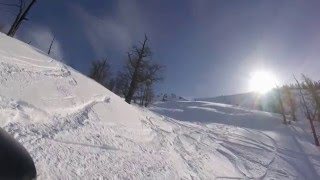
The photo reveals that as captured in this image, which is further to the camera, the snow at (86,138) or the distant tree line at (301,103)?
the distant tree line at (301,103)

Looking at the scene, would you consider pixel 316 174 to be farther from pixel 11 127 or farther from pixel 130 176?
pixel 11 127

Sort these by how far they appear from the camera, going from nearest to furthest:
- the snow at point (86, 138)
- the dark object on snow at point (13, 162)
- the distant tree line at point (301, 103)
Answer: the dark object on snow at point (13, 162), the snow at point (86, 138), the distant tree line at point (301, 103)

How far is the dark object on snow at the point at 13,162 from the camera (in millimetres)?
3059

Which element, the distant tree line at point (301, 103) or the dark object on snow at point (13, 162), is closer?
the dark object on snow at point (13, 162)

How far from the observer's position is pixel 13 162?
3.18 m

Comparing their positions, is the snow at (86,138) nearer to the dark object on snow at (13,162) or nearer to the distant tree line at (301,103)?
the dark object on snow at (13,162)

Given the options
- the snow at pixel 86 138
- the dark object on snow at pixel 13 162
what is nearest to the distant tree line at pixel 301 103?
the snow at pixel 86 138

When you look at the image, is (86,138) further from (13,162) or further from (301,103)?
(301,103)

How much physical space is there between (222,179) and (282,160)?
779 cm

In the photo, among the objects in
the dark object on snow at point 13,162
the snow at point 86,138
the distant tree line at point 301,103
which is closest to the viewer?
the dark object on snow at point 13,162

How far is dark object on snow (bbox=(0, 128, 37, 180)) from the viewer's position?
10.0 feet

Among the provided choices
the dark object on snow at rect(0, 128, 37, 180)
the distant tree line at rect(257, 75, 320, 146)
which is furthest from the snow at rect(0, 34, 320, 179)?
the distant tree line at rect(257, 75, 320, 146)

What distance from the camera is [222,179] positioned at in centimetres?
875

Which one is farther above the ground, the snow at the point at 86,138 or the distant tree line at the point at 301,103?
the distant tree line at the point at 301,103
